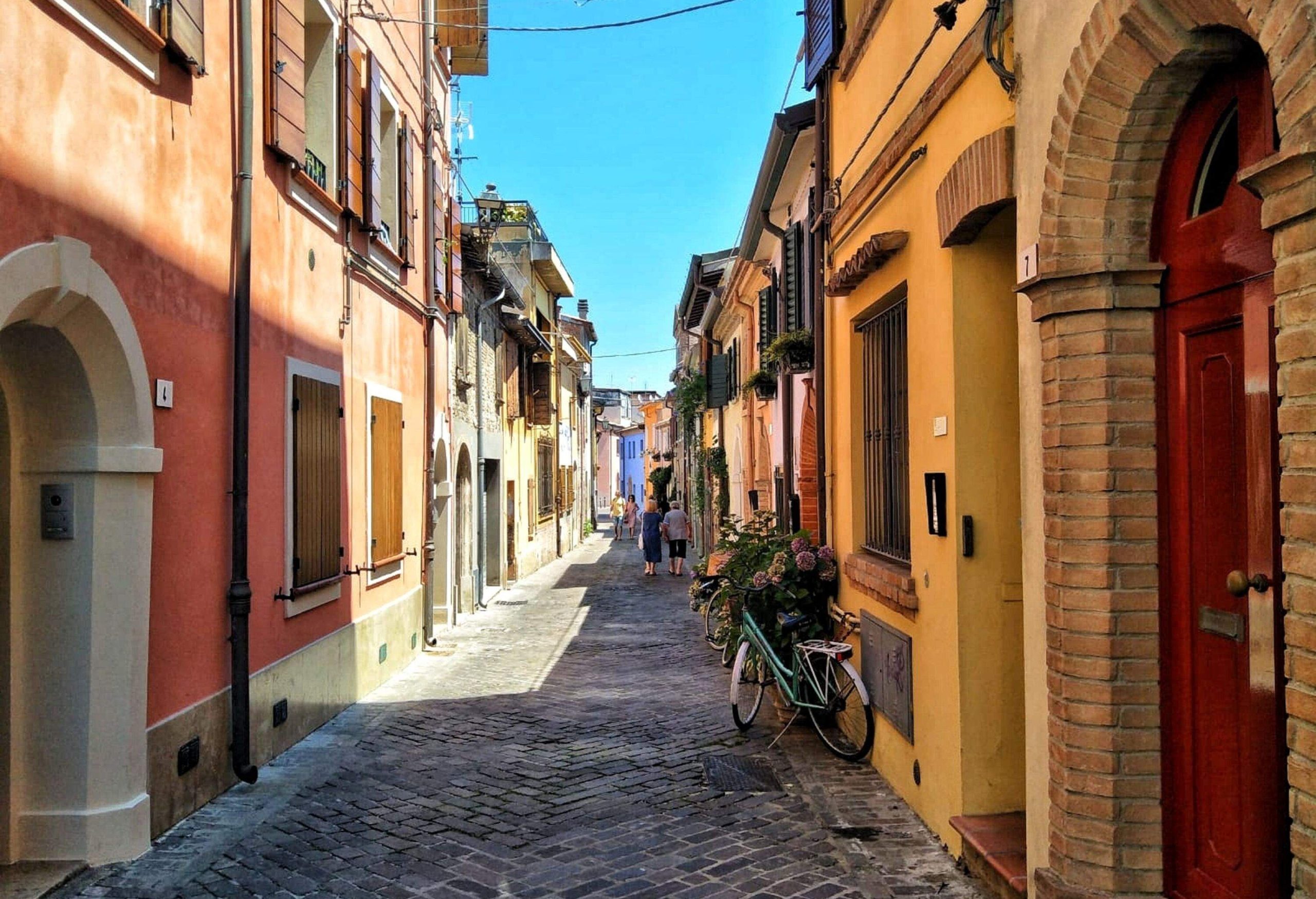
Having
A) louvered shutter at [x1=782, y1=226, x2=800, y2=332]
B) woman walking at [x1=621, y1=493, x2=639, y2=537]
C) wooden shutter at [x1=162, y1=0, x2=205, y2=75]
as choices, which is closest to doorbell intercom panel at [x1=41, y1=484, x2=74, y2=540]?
wooden shutter at [x1=162, y1=0, x2=205, y2=75]

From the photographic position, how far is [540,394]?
24547 mm

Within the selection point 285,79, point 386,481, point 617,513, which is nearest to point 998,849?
point 285,79

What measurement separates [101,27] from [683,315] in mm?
22116

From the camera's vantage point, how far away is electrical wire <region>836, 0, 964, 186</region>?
14.6 feet

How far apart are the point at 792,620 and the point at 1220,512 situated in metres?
4.38

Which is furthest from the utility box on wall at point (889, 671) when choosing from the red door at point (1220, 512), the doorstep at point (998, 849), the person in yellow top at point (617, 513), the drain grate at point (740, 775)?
the person in yellow top at point (617, 513)

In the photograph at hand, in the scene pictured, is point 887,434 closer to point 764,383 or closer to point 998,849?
point 998,849

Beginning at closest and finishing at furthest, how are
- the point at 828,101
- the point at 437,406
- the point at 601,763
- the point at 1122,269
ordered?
the point at 1122,269 → the point at 601,763 → the point at 828,101 → the point at 437,406

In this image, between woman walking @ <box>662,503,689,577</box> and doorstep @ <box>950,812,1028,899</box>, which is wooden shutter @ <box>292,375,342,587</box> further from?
woman walking @ <box>662,503,689,577</box>

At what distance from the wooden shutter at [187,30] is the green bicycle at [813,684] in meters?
5.05

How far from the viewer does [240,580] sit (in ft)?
20.4

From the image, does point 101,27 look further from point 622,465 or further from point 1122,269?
point 622,465

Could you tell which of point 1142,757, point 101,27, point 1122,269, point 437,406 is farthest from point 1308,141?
point 437,406

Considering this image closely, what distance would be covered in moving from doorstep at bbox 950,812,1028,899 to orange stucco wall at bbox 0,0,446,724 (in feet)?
13.1
